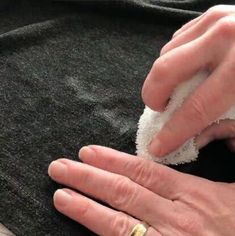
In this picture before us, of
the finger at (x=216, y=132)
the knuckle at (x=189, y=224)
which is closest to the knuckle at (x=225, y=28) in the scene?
the finger at (x=216, y=132)

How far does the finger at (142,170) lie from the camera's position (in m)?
0.59

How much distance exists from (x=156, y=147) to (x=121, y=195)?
71 millimetres

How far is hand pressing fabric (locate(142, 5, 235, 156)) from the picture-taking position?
1.80 feet

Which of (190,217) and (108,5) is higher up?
(108,5)

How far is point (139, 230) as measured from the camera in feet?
1.83

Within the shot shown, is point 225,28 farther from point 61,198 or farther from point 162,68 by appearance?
point 61,198

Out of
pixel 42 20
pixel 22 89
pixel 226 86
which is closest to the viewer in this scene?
pixel 226 86

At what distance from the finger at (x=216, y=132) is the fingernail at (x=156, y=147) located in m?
0.05

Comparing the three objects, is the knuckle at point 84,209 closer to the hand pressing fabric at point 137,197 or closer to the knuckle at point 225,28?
the hand pressing fabric at point 137,197

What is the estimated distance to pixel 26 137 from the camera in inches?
24.2

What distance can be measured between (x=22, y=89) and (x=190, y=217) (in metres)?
0.28

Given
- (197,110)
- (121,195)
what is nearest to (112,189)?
(121,195)

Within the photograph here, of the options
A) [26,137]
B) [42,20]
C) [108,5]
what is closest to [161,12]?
[108,5]

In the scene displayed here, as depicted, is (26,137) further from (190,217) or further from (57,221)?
(190,217)
